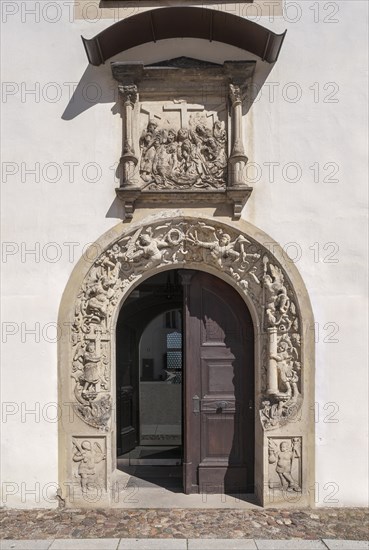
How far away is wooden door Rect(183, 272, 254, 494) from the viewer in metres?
5.51

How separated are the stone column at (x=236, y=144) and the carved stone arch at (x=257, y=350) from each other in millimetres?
560

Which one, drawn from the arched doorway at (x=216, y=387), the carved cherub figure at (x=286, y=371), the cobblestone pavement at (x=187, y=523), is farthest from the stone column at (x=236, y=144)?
the cobblestone pavement at (x=187, y=523)

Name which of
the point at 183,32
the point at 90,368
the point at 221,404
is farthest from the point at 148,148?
the point at 221,404

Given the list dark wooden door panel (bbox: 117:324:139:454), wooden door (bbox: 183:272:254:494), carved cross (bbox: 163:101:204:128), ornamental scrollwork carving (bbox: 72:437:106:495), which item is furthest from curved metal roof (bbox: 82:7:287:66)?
ornamental scrollwork carving (bbox: 72:437:106:495)

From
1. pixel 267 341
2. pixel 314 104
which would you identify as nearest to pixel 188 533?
pixel 267 341

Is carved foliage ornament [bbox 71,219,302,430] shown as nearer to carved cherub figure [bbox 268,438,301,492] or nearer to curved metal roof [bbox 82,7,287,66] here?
carved cherub figure [bbox 268,438,301,492]

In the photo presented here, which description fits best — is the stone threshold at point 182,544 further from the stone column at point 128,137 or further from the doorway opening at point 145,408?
the stone column at point 128,137

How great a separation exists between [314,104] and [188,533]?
508 centimetres

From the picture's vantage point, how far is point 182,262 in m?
5.43

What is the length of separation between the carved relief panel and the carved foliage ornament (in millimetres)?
425

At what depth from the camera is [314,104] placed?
17.2ft

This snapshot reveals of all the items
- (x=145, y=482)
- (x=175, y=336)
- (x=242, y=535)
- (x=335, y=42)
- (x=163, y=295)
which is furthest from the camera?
(x=175, y=336)

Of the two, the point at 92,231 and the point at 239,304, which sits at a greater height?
the point at 92,231

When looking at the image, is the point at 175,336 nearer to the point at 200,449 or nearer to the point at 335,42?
the point at 200,449
